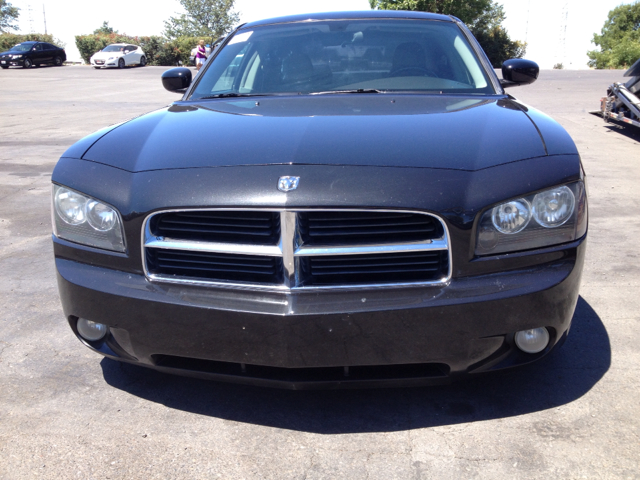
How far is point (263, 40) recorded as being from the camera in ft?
12.7

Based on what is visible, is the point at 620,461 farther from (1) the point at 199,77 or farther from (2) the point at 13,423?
(1) the point at 199,77

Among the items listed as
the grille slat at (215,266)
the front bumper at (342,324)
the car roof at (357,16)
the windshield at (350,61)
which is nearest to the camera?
the front bumper at (342,324)

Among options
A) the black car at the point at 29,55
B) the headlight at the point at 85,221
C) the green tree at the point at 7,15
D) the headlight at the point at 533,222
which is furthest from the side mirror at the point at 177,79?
the green tree at the point at 7,15

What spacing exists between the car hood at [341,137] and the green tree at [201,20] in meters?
80.0

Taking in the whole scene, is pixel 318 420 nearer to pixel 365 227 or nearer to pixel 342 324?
pixel 342 324

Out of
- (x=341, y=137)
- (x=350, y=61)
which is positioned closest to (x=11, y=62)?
(x=350, y=61)

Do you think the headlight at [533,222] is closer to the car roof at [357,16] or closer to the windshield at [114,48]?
the car roof at [357,16]

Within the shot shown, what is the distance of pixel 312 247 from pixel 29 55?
40.1m

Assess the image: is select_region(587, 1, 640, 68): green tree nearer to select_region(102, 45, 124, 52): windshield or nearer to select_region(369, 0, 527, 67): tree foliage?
select_region(369, 0, 527, 67): tree foliage

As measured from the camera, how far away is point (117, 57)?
36219 mm

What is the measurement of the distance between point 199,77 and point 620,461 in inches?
119

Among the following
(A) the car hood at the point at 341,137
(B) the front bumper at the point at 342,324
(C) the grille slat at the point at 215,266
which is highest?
(A) the car hood at the point at 341,137

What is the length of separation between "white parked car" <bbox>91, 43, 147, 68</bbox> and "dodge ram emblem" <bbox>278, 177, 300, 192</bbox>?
3744 cm

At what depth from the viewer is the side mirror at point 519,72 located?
12.9ft
